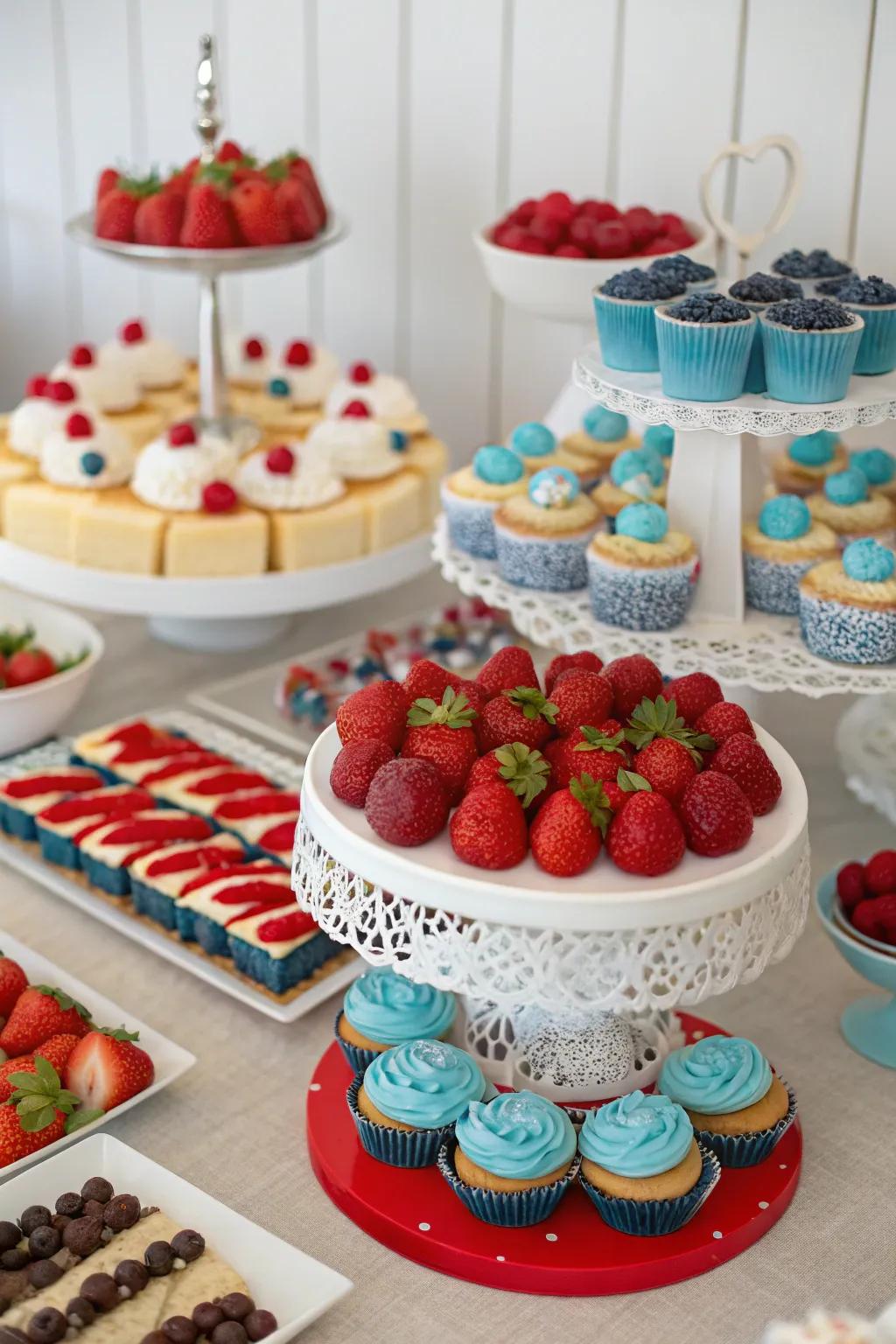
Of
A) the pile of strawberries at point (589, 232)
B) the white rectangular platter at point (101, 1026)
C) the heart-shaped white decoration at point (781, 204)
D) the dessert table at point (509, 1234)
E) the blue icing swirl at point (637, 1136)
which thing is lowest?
the dessert table at point (509, 1234)

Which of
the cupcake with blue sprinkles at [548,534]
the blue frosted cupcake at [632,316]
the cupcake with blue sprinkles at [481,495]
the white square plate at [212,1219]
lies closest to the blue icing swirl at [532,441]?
the cupcake with blue sprinkles at [481,495]

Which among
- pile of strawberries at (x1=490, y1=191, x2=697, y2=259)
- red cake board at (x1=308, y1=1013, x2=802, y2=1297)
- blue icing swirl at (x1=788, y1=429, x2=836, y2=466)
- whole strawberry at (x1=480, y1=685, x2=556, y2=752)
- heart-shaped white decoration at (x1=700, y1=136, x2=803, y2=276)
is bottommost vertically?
red cake board at (x1=308, y1=1013, x2=802, y2=1297)

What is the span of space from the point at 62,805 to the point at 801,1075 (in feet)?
3.12

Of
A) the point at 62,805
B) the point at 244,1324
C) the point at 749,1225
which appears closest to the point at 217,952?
the point at 62,805

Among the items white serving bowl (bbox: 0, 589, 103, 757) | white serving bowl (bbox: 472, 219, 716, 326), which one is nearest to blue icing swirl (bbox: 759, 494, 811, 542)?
white serving bowl (bbox: 472, 219, 716, 326)

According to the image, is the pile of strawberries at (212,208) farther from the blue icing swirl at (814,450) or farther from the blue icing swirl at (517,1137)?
the blue icing swirl at (517,1137)

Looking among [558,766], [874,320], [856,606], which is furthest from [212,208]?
[558,766]

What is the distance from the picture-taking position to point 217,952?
1762 millimetres

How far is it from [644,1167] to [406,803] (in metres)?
0.39

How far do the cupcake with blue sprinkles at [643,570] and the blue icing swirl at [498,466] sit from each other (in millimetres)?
229

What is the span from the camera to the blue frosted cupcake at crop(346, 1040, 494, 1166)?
55.4 inches

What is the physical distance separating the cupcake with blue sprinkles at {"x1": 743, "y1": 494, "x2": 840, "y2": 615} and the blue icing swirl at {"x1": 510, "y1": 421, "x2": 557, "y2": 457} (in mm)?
344

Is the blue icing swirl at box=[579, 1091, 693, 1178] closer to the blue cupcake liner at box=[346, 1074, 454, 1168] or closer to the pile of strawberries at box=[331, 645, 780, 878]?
the blue cupcake liner at box=[346, 1074, 454, 1168]

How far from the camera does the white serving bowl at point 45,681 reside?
2.15 meters
